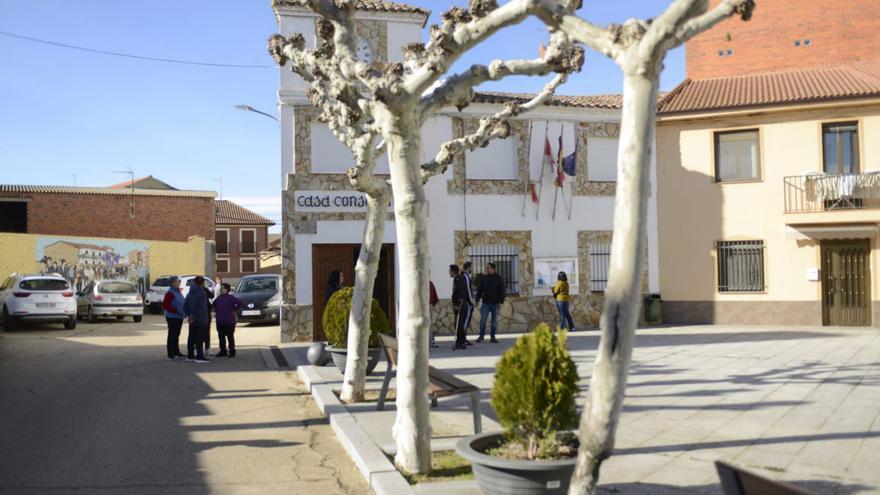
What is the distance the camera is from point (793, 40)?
27766mm

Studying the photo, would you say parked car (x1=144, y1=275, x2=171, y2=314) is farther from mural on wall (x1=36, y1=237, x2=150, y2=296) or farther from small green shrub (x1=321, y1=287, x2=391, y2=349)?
small green shrub (x1=321, y1=287, x2=391, y2=349)

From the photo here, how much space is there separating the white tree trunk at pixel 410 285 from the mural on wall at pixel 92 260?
28.7 meters

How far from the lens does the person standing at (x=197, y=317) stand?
14281 mm

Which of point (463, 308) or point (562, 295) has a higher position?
point (562, 295)

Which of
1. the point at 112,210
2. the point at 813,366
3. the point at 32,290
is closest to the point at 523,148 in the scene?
the point at 813,366

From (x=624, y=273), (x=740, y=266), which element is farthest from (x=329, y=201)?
(x=624, y=273)

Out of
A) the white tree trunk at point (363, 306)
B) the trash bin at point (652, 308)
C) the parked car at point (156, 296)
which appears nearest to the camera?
the white tree trunk at point (363, 306)

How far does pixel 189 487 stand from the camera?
6.06 meters

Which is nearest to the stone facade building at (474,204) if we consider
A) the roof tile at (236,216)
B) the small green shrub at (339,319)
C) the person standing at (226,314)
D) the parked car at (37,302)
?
the person standing at (226,314)

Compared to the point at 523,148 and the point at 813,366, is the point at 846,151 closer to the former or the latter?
the point at 523,148

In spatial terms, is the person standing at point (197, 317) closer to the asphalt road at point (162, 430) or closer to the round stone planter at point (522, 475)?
the asphalt road at point (162, 430)

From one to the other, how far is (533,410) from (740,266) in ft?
59.1

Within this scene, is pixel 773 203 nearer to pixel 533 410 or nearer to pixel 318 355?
pixel 318 355

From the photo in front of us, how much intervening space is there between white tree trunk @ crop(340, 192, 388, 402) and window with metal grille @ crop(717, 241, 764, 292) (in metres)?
14.6
